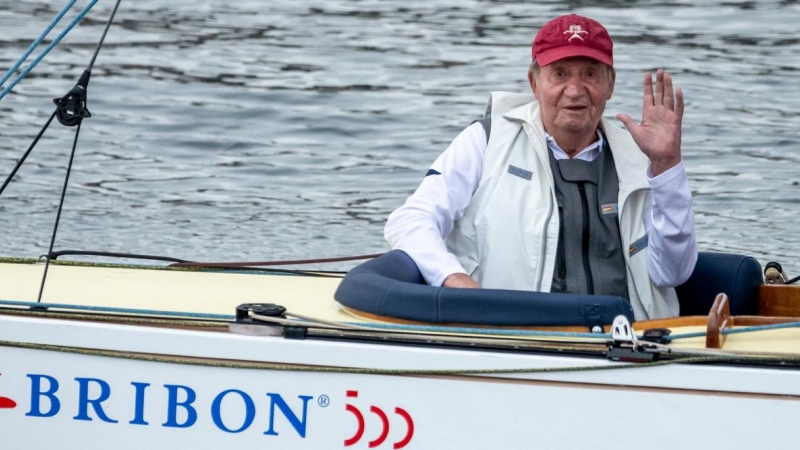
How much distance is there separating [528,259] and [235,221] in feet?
13.8

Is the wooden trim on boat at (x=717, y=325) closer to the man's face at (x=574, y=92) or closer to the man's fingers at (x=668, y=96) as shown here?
the man's fingers at (x=668, y=96)

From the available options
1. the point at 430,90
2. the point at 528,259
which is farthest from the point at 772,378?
the point at 430,90

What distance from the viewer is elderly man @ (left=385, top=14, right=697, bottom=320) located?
11.0ft

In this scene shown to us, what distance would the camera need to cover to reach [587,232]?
340 centimetres

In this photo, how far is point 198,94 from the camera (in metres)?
10.8

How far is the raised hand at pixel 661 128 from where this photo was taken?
10.3 ft

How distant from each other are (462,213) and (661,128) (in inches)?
22.8

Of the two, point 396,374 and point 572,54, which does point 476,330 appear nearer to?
point 396,374

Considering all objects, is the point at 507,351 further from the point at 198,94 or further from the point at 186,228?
the point at 198,94

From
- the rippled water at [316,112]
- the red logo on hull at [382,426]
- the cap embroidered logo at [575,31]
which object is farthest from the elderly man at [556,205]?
the rippled water at [316,112]

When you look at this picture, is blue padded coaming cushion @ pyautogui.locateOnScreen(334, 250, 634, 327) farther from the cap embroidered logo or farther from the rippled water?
the rippled water

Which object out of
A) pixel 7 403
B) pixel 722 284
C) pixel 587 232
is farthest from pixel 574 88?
pixel 7 403

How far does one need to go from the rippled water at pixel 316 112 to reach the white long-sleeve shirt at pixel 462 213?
3265 millimetres

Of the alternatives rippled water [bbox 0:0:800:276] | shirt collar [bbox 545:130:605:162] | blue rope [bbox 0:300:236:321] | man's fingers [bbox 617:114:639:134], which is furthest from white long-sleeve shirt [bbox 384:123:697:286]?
rippled water [bbox 0:0:800:276]
